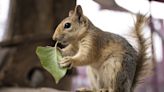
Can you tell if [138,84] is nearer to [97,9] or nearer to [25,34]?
[97,9]

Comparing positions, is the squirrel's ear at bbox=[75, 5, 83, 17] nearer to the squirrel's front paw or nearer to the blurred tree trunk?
the squirrel's front paw

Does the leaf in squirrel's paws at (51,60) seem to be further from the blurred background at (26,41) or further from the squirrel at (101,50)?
the blurred background at (26,41)

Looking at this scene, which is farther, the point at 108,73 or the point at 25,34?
the point at 25,34

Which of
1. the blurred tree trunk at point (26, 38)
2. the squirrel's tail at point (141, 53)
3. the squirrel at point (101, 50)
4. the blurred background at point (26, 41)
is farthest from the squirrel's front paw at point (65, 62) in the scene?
the blurred tree trunk at point (26, 38)

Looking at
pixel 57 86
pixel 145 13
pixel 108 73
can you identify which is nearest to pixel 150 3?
pixel 145 13

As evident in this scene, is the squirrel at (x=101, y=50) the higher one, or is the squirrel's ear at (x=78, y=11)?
the squirrel's ear at (x=78, y=11)

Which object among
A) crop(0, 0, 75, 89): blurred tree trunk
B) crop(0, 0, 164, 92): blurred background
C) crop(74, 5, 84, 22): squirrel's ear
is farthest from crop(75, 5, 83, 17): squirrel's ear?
crop(0, 0, 75, 89): blurred tree trunk
